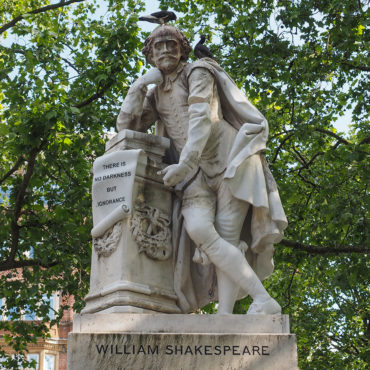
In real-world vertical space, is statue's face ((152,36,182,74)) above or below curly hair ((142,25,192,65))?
below

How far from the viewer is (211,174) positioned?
678 centimetres

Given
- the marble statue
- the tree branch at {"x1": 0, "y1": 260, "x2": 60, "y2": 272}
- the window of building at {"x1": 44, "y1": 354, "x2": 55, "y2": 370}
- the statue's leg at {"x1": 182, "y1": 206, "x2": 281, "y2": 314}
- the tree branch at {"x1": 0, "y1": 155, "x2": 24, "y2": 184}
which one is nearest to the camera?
the statue's leg at {"x1": 182, "y1": 206, "x2": 281, "y2": 314}

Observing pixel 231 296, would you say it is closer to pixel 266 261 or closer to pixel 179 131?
pixel 266 261

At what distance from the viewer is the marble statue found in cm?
645

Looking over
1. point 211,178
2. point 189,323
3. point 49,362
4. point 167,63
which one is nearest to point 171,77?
point 167,63

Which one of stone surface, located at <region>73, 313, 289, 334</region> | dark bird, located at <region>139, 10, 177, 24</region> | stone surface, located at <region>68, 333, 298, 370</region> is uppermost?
dark bird, located at <region>139, 10, 177, 24</region>

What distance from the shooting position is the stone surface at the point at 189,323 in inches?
238

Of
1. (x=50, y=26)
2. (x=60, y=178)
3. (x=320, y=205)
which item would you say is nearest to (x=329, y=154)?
(x=320, y=205)

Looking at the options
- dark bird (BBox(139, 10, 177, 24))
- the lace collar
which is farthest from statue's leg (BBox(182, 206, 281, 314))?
dark bird (BBox(139, 10, 177, 24))

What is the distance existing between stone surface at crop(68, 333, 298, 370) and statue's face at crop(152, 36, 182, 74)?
99.3 inches

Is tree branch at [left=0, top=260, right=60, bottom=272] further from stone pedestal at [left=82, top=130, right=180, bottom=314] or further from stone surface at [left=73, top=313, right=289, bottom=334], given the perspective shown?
stone surface at [left=73, top=313, right=289, bottom=334]

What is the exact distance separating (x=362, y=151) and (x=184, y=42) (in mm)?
6884

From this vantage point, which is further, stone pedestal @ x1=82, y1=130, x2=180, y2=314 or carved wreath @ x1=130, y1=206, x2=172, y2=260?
carved wreath @ x1=130, y1=206, x2=172, y2=260

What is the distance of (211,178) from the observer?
267 inches
